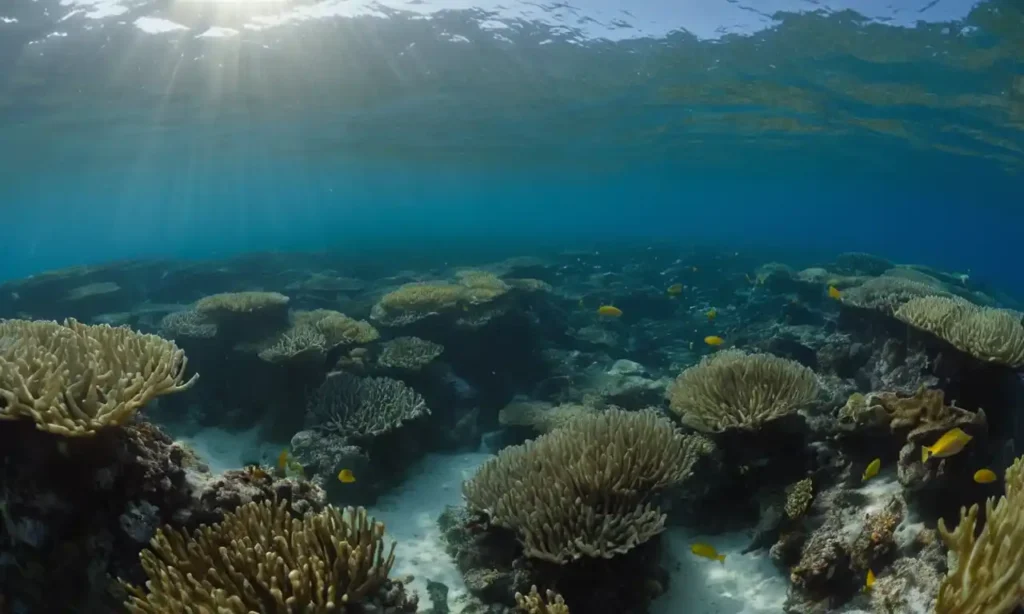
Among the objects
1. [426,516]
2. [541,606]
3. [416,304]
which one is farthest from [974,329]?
[416,304]

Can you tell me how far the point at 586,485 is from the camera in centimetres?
519

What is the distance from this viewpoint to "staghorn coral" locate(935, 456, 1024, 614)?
8.62 feet

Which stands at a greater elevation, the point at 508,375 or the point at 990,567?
the point at 990,567

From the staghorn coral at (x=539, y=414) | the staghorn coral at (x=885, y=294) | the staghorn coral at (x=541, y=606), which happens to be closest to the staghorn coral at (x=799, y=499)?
the staghorn coral at (x=541, y=606)

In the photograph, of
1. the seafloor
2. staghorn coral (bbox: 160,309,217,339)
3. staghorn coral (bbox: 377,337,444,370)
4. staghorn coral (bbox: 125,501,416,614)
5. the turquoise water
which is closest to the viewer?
staghorn coral (bbox: 125,501,416,614)

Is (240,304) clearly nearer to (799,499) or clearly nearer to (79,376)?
(79,376)

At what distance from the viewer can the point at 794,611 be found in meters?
4.91

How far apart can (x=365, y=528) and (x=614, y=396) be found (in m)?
7.12

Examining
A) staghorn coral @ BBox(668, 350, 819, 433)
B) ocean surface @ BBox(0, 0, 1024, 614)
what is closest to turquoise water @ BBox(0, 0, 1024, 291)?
ocean surface @ BBox(0, 0, 1024, 614)

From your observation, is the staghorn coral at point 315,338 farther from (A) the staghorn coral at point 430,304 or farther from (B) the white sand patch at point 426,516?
(B) the white sand patch at point 426,516

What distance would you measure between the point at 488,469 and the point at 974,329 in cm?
577

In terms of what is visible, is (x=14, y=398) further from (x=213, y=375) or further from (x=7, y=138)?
(x=7, y=138)

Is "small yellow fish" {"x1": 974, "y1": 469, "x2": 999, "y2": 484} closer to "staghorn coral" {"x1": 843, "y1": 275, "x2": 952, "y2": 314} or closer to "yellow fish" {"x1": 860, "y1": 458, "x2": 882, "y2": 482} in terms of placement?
"yellow fish" {"x1": 860, "y1": 458, "x2": 882, "y2": 482}

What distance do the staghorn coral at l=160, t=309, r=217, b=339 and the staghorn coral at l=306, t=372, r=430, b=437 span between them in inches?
116
